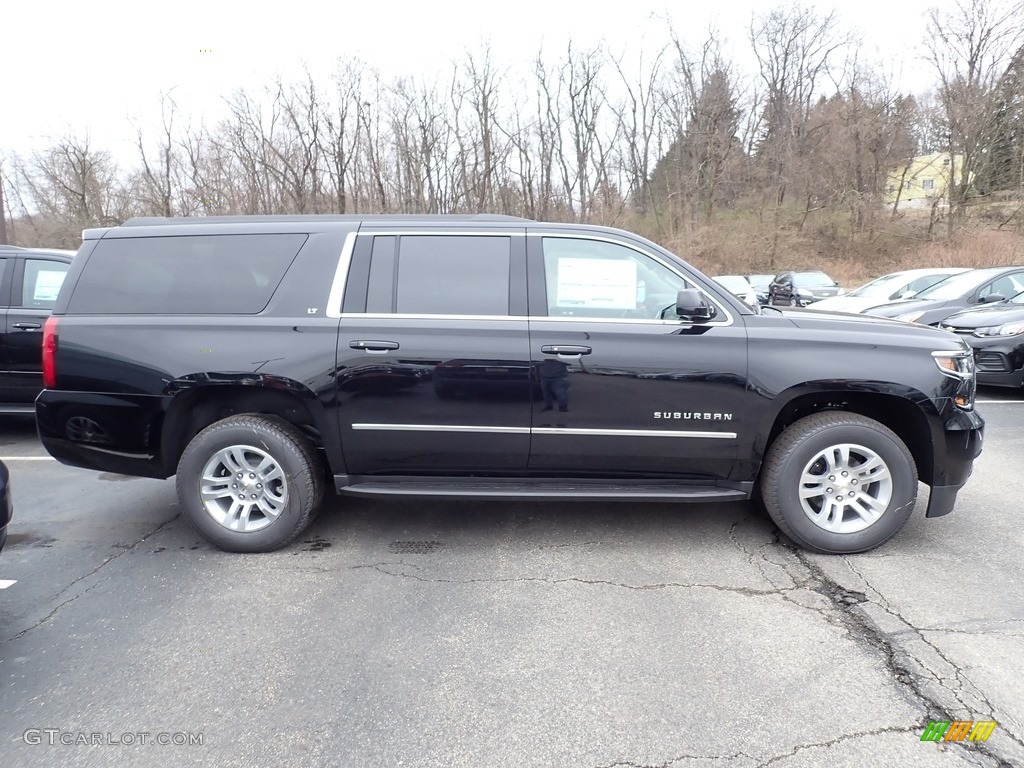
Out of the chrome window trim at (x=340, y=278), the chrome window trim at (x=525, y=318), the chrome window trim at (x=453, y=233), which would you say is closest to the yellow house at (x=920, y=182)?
the chrome window trim at (x=525, y=318)

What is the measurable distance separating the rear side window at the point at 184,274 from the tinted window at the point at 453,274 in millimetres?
672

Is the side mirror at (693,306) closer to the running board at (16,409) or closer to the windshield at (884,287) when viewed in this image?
the running board at (16,409)

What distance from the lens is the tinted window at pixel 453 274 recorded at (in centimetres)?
380

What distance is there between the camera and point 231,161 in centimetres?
3862

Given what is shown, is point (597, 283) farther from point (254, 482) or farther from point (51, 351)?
point (51, 351)

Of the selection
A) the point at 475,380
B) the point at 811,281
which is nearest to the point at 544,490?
the point at 475,380

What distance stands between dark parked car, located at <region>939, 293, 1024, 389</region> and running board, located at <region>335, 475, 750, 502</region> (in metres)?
6.16

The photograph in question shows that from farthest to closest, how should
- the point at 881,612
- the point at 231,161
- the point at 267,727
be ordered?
the point at 231,161 < the point at 881,612 < the point at 267,727

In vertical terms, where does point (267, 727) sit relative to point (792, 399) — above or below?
below

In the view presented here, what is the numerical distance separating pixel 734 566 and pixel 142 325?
3771 millimetres

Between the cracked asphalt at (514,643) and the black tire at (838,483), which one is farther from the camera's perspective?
the black tire at (838,483)

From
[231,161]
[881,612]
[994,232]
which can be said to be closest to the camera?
[881,612]

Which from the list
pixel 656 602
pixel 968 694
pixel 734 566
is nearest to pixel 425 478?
pixel 656 602

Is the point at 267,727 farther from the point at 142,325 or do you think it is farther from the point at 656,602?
the point at 142,325
